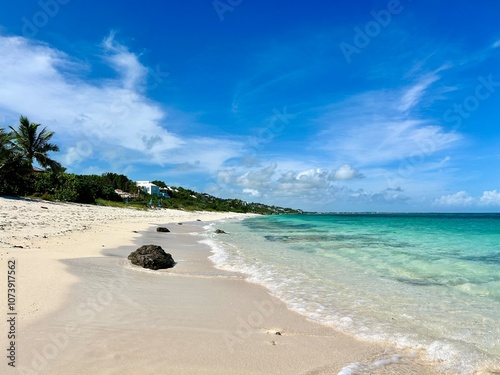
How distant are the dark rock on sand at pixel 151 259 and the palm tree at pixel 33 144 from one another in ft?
122

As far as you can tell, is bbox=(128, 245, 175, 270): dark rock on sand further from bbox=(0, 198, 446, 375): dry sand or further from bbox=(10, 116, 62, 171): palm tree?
bbox=(10, 116, 62, 171): palm tree

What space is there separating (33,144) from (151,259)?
39264mm

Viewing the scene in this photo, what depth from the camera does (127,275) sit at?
843cm

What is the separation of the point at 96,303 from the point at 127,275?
8.98 feet

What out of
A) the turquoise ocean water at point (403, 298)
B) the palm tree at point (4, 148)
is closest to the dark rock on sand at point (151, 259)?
the turquoise ocean water at point (403, 298)

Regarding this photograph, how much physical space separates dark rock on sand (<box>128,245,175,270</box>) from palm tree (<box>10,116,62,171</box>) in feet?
122

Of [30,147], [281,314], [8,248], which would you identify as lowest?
[281,314]

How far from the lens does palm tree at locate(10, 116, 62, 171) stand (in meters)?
38.5

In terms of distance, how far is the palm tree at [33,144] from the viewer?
126 ft

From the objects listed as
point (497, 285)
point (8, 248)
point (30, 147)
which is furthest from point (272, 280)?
point (30, 147)

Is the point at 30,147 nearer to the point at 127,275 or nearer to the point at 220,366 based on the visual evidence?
the point at 127,275

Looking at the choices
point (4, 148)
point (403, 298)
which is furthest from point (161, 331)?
point (4, 148)

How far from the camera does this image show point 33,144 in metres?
39.6

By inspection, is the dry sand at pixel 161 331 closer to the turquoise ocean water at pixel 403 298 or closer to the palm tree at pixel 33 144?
the turquoise ocean water at pixel 403 298
